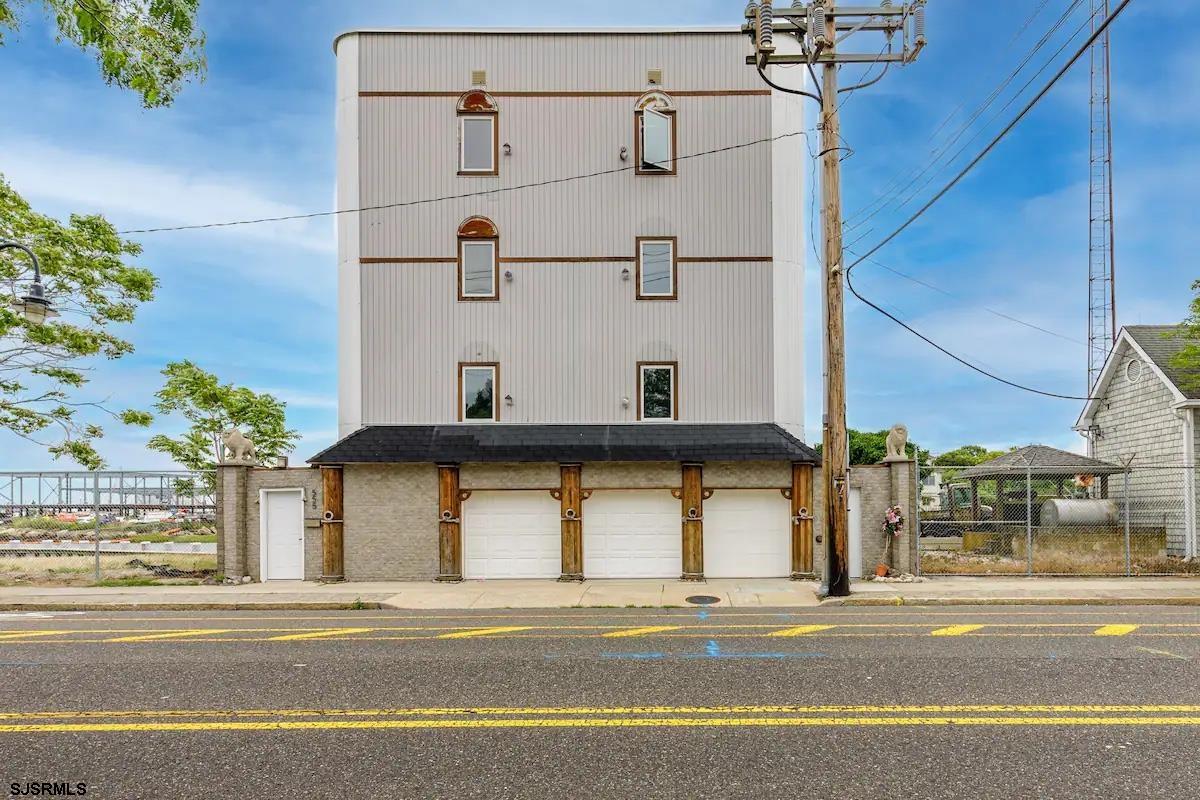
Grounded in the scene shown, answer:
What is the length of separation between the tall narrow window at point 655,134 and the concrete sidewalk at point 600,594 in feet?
33.2

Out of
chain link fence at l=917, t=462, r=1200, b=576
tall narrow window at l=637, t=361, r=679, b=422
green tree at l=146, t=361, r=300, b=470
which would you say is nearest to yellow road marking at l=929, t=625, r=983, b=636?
chain link fence at l=917, t=462, r=1200, b=576

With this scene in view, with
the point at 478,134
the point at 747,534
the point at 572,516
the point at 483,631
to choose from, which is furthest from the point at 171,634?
the point at 478,134

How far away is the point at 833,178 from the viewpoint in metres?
→ 14.5

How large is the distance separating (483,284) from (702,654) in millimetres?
12219

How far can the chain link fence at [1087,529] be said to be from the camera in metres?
17.0

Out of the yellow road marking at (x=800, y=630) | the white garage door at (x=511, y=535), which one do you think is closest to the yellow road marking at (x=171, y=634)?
the white garage door at (x=511, y=535)

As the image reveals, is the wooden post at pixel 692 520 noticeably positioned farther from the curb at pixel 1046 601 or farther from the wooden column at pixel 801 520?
the curb at pixel 1046 601

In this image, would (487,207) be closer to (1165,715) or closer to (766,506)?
(766,506)

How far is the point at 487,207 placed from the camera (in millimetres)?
18562

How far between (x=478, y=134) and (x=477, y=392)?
6.55m

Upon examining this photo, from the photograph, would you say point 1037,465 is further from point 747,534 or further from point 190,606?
point 190,606

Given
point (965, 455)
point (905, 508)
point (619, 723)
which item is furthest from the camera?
point (965, 455)

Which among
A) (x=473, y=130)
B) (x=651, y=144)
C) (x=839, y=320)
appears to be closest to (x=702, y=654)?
(x=839, y=320)

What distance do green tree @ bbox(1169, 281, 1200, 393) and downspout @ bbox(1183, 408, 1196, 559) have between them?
776 mm
